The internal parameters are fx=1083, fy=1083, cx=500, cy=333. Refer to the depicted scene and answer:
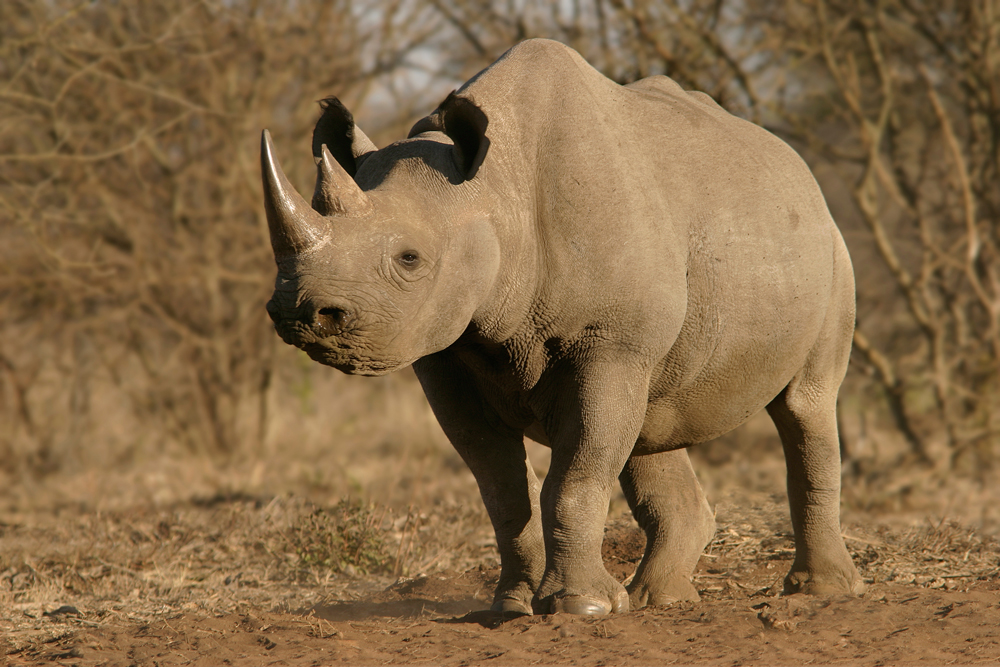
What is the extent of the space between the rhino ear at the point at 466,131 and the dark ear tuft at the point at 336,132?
1.21 feet

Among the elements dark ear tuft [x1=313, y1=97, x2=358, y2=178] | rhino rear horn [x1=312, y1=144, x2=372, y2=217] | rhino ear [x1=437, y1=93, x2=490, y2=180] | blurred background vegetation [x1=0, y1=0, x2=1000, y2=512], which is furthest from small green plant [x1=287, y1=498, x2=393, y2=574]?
blurred background vegetation [x1=0, y1=0, x2=1000, y2=512]

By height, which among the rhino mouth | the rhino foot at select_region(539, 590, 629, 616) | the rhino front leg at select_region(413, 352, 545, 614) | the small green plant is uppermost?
the rhino mouth

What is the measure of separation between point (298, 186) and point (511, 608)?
22.0 ft

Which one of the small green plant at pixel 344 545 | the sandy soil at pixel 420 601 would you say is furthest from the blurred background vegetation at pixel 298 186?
the small green plant at pixel 344 545

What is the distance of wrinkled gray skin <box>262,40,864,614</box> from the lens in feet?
10.7

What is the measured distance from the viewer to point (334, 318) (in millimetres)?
3164

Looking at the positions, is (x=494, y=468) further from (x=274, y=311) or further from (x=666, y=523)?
(x=274, y=311)

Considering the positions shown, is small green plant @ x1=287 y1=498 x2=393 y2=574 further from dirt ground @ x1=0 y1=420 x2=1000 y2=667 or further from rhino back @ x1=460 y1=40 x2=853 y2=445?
rhino back @ x1=460 y1=40 x2=853 y2=445

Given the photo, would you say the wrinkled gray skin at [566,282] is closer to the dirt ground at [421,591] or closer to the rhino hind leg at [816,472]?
the rhino hind leg at [816,472]

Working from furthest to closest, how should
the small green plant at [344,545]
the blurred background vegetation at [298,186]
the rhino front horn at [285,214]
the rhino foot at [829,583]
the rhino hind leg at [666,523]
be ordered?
the blurred background vegetation at [298,186] < the small green plant at [344,545] < the rhino foot at [829,583] < the rhino hind leg at [666,523] < the rhino front horn at [285,214]

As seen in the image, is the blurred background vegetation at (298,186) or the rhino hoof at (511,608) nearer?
the rhino hoof at (511,608)

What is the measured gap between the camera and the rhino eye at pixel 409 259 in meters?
3.28

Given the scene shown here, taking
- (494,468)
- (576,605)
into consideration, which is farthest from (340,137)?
(576,605)

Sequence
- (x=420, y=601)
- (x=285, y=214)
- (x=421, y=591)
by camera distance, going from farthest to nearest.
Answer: (x=421, y=591), (x=420, y=601), (x=285, y=214)
